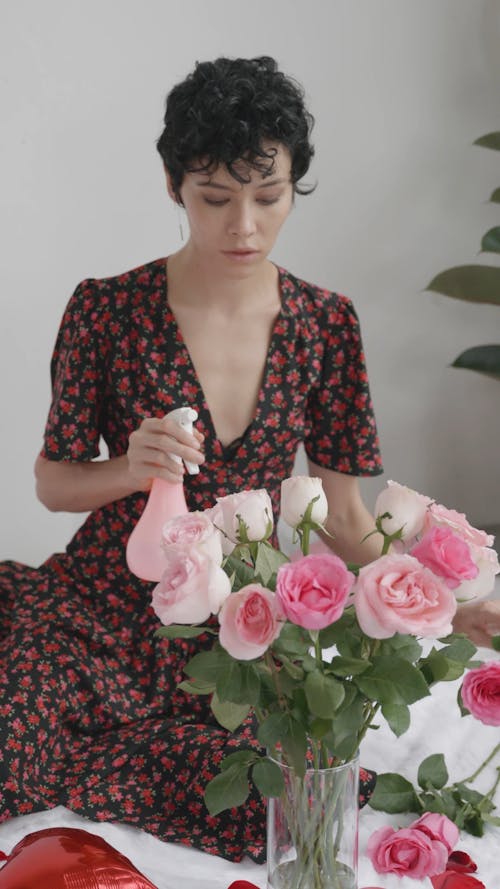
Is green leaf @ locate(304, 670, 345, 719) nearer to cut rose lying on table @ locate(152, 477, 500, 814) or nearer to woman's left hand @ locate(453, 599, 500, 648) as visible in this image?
cut rose lying on table @ locate(152, 477, 500, 814)

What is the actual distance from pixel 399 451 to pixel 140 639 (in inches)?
48.5

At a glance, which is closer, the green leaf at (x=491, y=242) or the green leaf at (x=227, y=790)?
the green leaf at (x=227, y=790)

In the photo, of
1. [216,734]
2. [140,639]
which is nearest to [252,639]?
[216,734]

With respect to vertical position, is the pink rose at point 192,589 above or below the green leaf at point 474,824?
above

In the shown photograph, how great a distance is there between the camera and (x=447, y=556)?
90 centimetres

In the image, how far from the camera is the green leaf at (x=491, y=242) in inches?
94.3

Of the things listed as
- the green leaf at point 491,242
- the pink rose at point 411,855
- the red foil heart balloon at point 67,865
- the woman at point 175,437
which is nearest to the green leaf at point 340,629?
the red foil heart balloon at point 67,865

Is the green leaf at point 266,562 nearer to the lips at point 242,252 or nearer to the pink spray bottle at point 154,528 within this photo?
the pink spray bottle at point 154,528

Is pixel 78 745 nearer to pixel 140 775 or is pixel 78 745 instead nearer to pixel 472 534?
pixel 140 775

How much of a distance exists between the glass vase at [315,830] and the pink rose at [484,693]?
126mm

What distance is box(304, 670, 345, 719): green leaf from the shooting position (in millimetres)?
895

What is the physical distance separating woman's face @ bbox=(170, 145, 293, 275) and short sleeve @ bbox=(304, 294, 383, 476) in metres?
0.27

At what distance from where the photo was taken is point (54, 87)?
2.32 metres

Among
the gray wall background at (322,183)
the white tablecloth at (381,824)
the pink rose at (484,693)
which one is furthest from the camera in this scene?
the gray wall background at (322,183)
